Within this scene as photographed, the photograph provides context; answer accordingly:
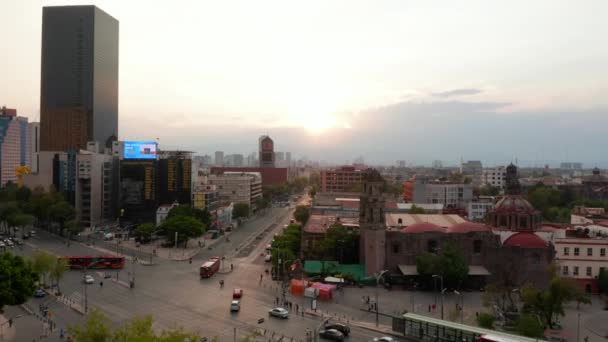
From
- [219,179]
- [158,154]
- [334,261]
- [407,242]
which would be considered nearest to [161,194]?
[158,154]

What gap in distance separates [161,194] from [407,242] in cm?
6192

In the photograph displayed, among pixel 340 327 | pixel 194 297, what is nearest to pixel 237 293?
pixel 194 297

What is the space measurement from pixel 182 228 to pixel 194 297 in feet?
103

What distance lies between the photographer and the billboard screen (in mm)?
110000

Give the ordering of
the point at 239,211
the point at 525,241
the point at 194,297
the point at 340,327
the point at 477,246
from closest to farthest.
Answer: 1. the point at 340,327
2. the point at 194,297
3. the point at 525,241
4. the point at 477,246
5. the point at 239,211

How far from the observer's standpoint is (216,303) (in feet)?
170

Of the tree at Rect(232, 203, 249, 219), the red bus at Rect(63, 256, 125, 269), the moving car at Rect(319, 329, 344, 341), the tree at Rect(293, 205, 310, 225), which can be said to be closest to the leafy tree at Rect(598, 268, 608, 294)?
the moving car at Rect(319, 329, 344, 341)

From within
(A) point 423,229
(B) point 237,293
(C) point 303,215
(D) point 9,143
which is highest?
(D) point 9,143

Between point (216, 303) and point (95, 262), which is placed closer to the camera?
point (216, 303)

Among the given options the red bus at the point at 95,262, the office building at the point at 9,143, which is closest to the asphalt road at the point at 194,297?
the red bus at the point at 95,262

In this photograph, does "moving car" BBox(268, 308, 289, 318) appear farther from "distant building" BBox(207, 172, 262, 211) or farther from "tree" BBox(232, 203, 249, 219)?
"distant building" BBox(207, 172, 262, 211)

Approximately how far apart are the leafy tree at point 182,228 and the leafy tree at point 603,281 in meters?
59.0

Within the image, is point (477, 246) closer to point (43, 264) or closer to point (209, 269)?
point (209, 269)

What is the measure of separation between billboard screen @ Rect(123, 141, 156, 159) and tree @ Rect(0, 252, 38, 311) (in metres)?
68.3
